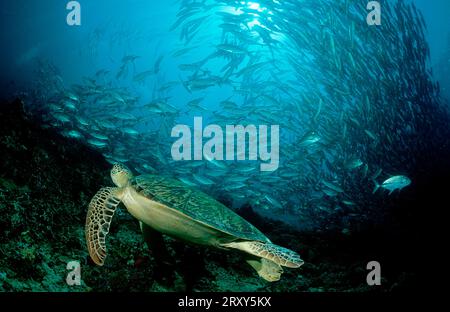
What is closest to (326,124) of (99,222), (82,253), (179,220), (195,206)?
(195,206)

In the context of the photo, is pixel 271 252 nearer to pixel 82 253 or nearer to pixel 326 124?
pixel 82 253

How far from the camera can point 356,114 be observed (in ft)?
23.8

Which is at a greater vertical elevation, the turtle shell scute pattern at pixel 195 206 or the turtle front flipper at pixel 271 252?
the turtle shell scute pattern at pixel 195 206

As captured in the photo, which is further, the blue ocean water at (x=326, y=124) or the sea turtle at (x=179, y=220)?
the blue ocean water at (x=326, y=124)

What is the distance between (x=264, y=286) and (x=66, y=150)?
4233 millimetres

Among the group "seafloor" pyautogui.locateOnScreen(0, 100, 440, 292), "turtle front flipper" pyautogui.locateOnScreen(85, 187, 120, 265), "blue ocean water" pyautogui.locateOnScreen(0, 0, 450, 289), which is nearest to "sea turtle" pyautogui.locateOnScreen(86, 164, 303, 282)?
"turtle front flipper" pyautogui.locateOnScreen(85, 187, 120, 265)

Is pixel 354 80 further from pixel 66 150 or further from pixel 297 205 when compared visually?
pixel 66 150

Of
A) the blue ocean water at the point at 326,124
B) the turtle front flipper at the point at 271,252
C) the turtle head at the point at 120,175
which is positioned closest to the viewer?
the turtle front flipper at the point at 271,252

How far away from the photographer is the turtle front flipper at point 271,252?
8.04ft

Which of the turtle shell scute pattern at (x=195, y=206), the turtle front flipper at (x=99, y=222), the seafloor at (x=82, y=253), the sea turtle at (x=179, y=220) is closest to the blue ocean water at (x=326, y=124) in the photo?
the seafloor at (x=82, y=253)

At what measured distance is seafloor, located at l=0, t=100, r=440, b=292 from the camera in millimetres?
2771

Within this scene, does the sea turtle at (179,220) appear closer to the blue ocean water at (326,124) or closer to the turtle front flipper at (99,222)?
the turtle front flipper at (99,222)

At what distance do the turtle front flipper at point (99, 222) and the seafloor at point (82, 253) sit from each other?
0.45m

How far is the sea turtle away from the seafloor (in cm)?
44
